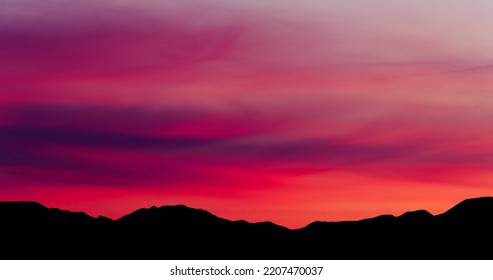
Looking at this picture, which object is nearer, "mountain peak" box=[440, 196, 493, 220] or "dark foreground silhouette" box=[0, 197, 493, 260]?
"dark foreground silhouette" box=[0, 197, 493, 260]

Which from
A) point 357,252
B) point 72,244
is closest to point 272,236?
point 357,252

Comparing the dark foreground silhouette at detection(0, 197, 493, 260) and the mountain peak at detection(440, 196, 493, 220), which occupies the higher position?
the mountain peak at detection(440, 196, 493, 220)

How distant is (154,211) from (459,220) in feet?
140

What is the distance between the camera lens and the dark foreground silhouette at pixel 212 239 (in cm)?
5144

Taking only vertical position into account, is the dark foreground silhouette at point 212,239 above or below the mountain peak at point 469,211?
below

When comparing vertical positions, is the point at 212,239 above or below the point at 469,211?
below

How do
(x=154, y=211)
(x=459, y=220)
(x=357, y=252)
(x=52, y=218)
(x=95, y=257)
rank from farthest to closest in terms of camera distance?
1. (x=459, y=220)
2. (x=52, y=218)
3. (x=154, y=211)
4. (x=357, y=252)
5. (x=95, y=257)

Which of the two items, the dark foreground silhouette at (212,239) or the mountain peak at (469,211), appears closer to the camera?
the dark foreground silhouette at (212,239)

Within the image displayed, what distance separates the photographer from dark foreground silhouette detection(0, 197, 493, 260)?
51.4 meters

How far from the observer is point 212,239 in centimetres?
6034

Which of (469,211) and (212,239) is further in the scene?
(469,211)

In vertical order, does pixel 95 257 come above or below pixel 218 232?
below
